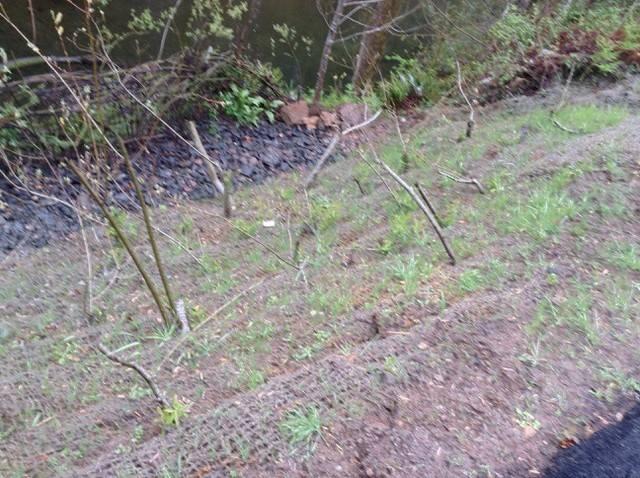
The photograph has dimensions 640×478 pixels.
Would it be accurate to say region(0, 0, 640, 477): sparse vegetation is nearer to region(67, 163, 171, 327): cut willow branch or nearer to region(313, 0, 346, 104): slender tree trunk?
region(67, 163, 171, 327): cut willow branch

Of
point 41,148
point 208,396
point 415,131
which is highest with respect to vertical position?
point 208,396

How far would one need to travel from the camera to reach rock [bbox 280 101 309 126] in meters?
9.32

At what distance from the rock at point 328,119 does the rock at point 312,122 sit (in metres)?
0.07

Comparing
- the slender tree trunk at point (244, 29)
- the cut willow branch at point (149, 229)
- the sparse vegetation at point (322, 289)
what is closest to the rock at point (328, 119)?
the sparse vegetation at point (322, 289)

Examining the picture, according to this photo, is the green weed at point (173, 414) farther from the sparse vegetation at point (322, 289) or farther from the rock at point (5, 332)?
the rock at point (5, 332)

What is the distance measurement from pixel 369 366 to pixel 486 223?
1.92 meters

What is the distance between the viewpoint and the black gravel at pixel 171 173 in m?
6.68

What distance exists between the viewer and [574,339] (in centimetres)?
315

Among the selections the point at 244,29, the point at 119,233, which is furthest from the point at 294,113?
the point at 119,233

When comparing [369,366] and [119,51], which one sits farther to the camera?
[119,51]

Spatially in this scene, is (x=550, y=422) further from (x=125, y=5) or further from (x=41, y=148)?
(x=125, y=5)

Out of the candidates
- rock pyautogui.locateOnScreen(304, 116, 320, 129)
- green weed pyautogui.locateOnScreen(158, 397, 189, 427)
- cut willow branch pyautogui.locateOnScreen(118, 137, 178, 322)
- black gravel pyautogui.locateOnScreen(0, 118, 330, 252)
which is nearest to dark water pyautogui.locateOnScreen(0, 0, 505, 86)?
black gravel pyautogui.locateOnScreen(0, 118, 330, 252)

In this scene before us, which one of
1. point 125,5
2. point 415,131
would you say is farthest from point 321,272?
point 125,5

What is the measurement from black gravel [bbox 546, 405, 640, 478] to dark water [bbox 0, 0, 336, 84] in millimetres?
7598
